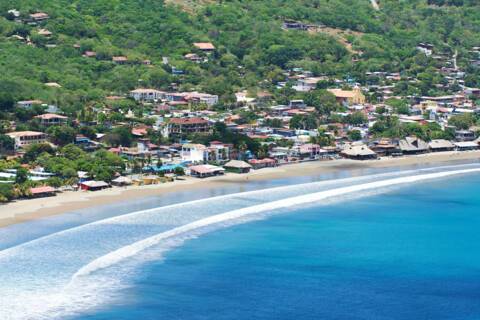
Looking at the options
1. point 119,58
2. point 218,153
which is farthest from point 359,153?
point 119,58

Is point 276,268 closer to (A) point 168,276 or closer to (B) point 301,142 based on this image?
(A) point 168,276

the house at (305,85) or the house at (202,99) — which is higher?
the house at (305,85)

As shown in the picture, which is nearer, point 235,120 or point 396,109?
point 235,120

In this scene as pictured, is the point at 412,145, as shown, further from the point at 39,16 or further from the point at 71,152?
the point at 39,16

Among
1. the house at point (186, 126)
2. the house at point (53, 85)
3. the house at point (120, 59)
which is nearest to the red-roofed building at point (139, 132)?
the house at point (186, 126)

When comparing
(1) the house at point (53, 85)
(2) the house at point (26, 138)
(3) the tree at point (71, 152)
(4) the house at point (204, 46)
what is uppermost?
(4) the house at point (204, 46)

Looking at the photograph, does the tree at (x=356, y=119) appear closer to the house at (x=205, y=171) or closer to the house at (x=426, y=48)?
the house at (x=205, y=171)

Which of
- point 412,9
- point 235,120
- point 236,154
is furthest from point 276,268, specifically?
point 412,9
